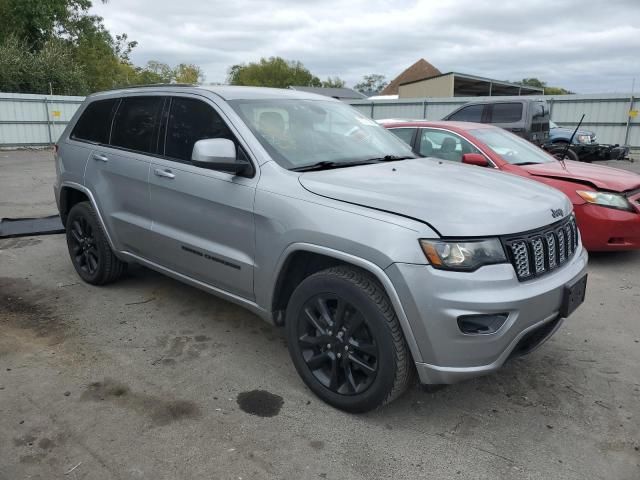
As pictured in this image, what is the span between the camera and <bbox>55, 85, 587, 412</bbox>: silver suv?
262cm

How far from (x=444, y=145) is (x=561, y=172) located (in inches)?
55.0

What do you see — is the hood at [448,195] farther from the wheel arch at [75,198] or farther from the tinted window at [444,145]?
the tinted window at [444,145]

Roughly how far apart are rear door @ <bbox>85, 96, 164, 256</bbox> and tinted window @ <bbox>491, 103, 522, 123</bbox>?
29.5ft

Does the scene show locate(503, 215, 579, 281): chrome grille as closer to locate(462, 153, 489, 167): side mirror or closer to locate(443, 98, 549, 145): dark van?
locate(462, 153, 489, 167): side mirror

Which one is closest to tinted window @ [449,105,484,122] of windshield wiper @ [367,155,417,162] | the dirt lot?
the dirt lot

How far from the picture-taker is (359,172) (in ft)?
10.9

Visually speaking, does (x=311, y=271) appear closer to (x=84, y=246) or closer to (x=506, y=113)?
(x=84, y=246)

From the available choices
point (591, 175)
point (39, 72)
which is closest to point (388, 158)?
point (591, 175)

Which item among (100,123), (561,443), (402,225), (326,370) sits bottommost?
(561,443)

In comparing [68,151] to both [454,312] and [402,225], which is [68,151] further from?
[454,312]

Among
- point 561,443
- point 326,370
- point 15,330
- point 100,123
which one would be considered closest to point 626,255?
point 561,443

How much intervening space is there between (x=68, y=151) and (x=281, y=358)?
2937mm

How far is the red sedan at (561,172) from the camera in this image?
18.7ft

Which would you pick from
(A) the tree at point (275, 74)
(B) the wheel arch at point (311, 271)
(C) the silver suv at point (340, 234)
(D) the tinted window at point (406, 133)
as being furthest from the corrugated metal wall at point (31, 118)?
(A) the tree at point (275, 74)
